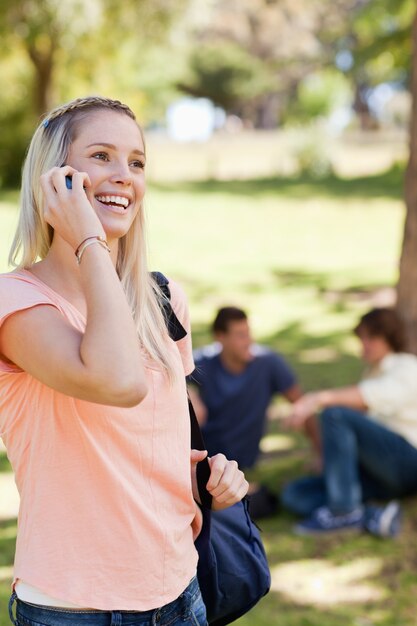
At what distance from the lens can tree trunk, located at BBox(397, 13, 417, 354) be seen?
5.74 m

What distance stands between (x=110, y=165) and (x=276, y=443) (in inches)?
184

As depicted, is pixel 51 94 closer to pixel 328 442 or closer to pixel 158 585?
pixel 328 442

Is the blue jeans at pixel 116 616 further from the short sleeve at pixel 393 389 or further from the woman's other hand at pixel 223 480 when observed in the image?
the short sleeve at pixel 393 389

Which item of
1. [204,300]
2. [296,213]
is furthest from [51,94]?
[204,300]

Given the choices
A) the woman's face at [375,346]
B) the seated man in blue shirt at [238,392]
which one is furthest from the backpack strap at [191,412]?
the seated man in blue shirt at [238,392]

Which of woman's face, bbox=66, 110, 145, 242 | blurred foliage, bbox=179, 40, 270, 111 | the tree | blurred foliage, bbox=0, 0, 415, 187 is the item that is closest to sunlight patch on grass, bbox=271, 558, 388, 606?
woman's face, bbox=66, 110, 145, 242

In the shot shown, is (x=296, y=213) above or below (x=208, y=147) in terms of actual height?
below

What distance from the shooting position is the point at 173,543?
1.82m

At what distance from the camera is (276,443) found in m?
6.30

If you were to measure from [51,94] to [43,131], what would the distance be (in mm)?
20907

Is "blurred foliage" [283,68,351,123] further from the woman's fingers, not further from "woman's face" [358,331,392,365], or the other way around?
the woman's fingers

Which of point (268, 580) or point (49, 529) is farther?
point (268, 580)

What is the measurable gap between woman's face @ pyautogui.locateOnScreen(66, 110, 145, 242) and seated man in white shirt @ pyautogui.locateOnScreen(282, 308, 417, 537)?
3161 millimetres

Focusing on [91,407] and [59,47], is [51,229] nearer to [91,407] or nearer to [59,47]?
[91,407]
